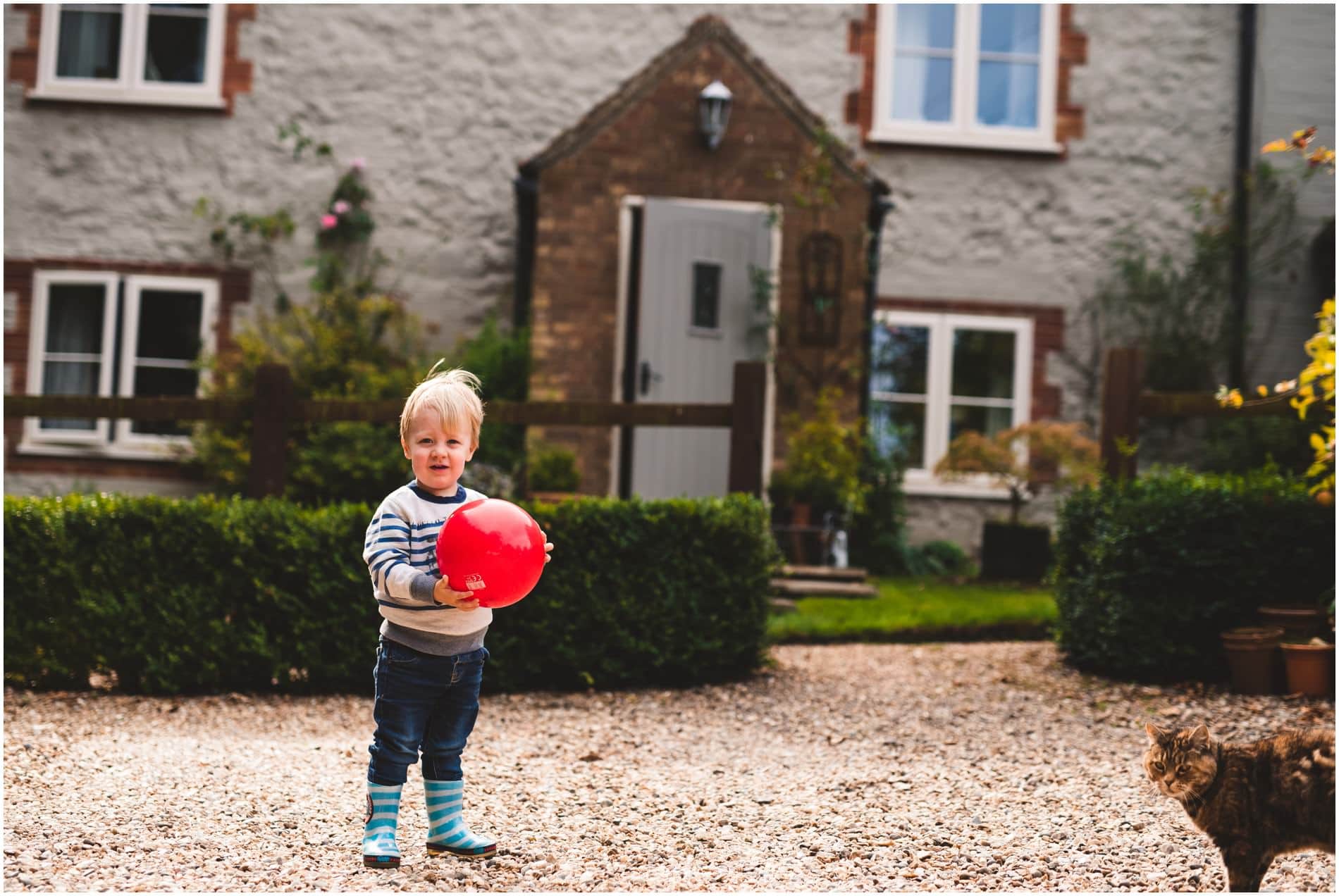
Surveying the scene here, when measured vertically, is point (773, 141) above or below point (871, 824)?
above

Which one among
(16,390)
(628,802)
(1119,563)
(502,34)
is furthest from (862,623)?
(16,390)

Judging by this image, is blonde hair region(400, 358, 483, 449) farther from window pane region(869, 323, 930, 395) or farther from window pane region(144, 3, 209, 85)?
window pane region(144, 3, 209, 85)

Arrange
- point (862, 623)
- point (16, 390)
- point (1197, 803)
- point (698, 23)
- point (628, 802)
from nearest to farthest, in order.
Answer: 1. point (1197, 803)
2. point (628, 802)
3. point (862, 623)
4. point (698, 23)
5. point (16, 390)

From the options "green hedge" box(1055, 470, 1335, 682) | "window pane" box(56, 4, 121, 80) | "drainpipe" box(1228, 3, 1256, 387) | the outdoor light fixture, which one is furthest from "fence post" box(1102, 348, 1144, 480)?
"window pane" box(56, 4, 121, 80)

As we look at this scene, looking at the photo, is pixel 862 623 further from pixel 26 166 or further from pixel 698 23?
pixel 26 166

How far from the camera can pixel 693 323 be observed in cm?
1013

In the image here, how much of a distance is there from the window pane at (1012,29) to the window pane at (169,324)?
769cm

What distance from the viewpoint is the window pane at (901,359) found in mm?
11500

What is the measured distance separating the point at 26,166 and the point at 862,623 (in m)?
8.61

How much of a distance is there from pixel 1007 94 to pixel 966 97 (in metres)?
0.42

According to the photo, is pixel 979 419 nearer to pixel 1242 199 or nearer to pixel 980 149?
pixel 980 149

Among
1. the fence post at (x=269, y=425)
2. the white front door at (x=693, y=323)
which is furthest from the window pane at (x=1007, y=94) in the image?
the fence post at (x=269, y=425)

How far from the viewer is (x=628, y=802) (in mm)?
3998

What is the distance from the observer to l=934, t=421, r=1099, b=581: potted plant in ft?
33.7
